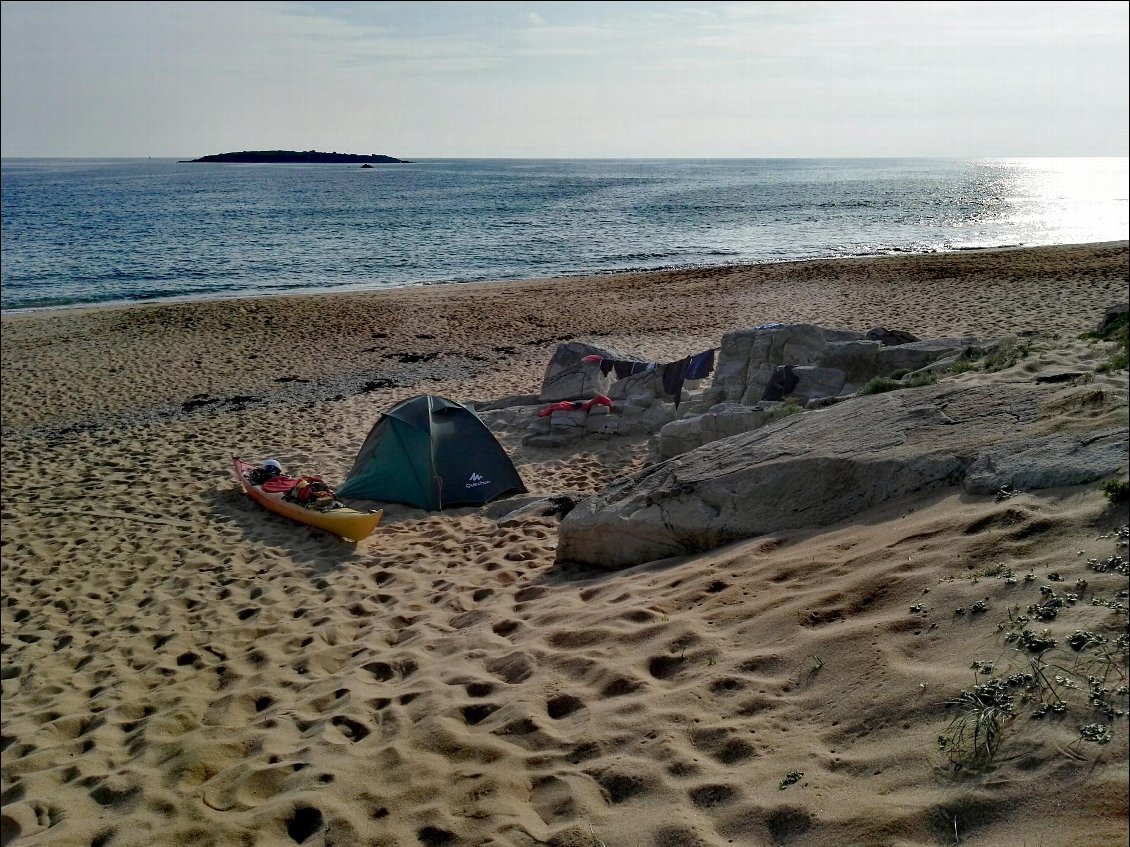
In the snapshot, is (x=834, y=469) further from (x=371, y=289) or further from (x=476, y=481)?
(x=371, y=289)

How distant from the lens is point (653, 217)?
60688mm

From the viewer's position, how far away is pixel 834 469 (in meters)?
6.21

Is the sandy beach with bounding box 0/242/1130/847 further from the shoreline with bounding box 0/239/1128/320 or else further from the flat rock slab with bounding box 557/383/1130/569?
the shoreline with bounding box 0/239/1128/320

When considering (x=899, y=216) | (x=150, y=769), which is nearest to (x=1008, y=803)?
(x=150, y=769)

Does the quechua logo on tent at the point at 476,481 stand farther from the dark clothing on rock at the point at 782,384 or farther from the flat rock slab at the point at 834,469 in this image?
the dark clothing on rock at the point at 782,384

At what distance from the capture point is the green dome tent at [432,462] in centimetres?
→ 1030

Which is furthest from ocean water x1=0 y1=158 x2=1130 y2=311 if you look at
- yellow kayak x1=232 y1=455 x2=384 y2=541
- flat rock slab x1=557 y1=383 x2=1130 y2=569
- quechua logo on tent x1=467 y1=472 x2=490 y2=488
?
flat rock slab x1=557 y1=383 x2=1130 y2=569

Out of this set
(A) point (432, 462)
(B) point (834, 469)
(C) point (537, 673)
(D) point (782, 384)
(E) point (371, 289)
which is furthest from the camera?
(E) point (371, 289)

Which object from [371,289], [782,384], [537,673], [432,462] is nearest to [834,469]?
[537,673]

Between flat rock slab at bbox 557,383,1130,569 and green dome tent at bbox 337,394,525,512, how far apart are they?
302 centimetres

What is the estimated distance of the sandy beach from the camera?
3.37m

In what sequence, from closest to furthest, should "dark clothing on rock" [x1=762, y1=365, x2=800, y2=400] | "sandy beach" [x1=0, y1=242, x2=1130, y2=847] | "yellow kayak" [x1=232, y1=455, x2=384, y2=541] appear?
"sandy beach" [x1=0, y1=242, x2=1130, y2=847], "yellow kayak" [x1=232, y1=455, x2=384, y2=541], "dark clothing on rock" [x1=762, y1=365, x2=800, y2=400]

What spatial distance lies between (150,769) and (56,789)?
0.56 m

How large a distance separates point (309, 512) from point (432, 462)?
65.4 inches
